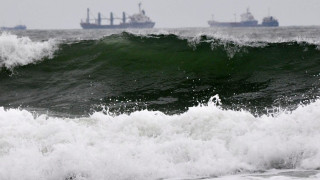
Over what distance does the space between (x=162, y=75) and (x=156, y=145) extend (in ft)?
21.7

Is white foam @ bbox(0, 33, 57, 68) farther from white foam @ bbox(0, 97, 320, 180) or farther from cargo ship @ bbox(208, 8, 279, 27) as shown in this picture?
cargo ship @ bbox(208, 8, 279, 27)

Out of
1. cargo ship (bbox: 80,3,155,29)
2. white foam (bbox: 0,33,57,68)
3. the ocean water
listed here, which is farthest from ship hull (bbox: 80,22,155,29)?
white foam (bbox: 0,33,57,68)

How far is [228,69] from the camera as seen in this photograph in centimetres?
1355

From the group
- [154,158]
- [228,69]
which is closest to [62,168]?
[154,158]

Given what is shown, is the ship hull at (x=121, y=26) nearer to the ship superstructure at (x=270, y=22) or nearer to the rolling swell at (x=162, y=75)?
the ship superstructure at (x=270, y=22)

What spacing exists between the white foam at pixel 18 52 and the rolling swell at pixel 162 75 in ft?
0.67

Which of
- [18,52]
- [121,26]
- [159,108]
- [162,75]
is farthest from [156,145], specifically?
[121,26]

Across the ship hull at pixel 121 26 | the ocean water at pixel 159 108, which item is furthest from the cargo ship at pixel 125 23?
the ocean water at pixel 159 108

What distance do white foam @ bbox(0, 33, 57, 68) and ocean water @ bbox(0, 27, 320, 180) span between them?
3 cm

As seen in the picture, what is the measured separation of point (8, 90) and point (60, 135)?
6486 millimetres

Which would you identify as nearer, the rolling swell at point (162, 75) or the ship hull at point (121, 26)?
the rolling swell at point (162, 75)

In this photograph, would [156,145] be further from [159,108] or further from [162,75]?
[162,75]

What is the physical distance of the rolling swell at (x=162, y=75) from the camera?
36.4 ft

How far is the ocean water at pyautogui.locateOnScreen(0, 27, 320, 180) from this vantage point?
6367 millimetres
